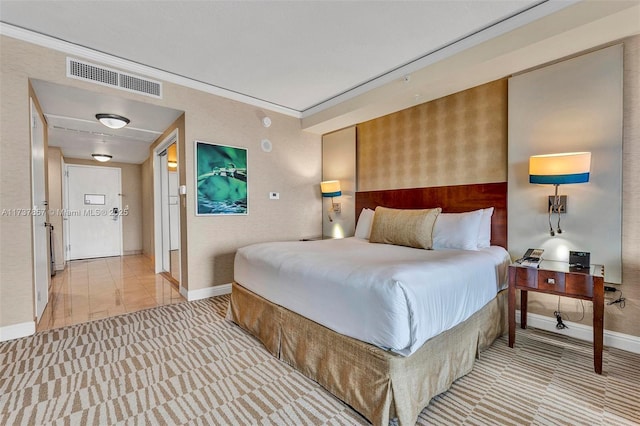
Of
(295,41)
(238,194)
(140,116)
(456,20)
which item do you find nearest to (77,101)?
(140,116)

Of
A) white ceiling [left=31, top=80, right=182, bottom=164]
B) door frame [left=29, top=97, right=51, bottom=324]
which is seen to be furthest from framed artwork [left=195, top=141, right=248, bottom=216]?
door frame [left=29, top=97, right=51, bottom=324]

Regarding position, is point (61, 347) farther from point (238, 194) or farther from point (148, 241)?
point (148, 241)

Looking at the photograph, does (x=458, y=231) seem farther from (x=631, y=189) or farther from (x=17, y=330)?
(x=17, y=330)

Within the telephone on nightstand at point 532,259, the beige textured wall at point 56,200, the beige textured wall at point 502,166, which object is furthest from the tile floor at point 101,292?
the telephone on nightstand at point 532,259

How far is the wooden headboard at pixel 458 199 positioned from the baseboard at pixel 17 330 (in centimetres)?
410

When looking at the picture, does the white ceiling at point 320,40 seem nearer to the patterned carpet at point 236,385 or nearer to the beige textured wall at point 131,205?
the patterned carpet at point 236,385

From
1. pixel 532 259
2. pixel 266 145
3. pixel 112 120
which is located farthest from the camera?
pixel 266 145

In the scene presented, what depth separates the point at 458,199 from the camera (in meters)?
3.29

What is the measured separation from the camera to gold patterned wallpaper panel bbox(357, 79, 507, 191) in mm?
3010

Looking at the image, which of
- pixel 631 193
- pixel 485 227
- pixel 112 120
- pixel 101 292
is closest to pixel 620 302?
pixel 631 193

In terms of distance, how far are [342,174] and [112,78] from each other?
10.7 ft

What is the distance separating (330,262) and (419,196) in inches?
84.9

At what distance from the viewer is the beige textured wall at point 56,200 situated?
5.01 metres

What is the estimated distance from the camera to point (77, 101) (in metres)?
3.19
